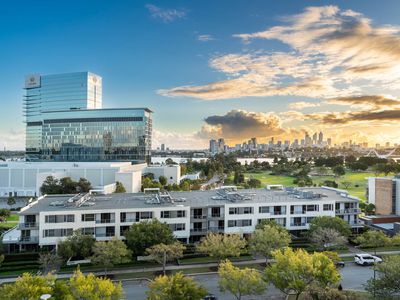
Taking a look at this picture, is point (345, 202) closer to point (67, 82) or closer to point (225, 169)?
point (225, 169)

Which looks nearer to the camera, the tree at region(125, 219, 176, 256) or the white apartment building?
the tree at region(125, 219, 176, 256)

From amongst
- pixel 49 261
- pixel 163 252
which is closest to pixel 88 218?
pixel 49 261

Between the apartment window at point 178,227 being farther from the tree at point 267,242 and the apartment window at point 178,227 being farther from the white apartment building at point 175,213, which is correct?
the tree at point 267,242

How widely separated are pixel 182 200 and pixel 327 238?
70.1 feet

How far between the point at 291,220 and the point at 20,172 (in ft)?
264

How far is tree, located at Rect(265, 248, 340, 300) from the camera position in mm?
26344

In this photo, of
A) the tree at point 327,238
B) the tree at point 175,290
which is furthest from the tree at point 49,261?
the tree at point 327,238

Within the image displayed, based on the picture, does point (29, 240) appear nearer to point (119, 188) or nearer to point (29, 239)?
point (29, 239)

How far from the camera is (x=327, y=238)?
41.7 m

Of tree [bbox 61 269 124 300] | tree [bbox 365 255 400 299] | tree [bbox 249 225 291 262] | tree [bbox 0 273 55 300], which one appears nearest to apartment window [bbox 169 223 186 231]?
tree [bbox 249 225 291 262]

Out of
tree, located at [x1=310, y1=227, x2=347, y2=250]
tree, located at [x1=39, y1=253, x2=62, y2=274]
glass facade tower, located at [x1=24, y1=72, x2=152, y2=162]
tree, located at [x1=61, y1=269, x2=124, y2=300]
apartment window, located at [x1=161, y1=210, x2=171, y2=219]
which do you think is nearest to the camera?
tree, located at [x1=61, y1=269, x2=124, y2=300]

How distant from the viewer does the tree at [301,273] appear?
2634cm

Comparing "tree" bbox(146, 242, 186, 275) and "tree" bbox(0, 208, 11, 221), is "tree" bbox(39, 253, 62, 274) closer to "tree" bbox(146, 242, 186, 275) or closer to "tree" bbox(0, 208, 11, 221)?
"tree" bbox(146, 242, 186, 275)

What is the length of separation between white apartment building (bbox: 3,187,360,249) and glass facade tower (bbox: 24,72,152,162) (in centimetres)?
8975
